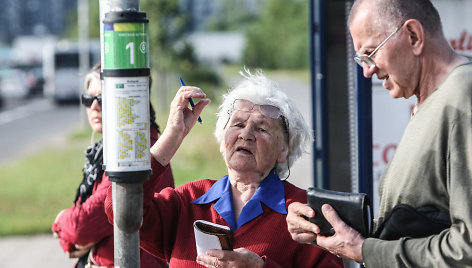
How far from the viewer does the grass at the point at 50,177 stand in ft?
32.9

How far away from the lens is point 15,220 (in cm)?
995

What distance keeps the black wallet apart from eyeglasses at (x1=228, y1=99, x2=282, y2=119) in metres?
0.89

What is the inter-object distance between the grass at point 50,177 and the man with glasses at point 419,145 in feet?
23.8

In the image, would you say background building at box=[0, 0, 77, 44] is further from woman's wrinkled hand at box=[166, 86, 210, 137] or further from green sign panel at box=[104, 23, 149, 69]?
green sign panel at box=[104, 23, 149, 69]

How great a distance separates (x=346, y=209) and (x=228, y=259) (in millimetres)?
618

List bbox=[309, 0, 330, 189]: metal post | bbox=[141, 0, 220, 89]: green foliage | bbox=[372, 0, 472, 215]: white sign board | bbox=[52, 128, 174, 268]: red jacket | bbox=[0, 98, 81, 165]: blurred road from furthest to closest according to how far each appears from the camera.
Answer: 1. bbox=[141, 0, 220, 89]: green foliage
2. bbox=[0, 98, 81, 165]: blurred road
3. bbox=[309, 0, 330, 189]: metal post
4. bbox=[372, 0, 472, 215]: white sign board
5. bbox=[52, 128, 174, 268]: red jacket

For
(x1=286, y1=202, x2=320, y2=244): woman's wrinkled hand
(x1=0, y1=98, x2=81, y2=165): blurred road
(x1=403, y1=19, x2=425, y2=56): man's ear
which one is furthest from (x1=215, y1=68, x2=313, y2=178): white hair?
(x1=0, y1=98, x2=81, y2=165): blurred road

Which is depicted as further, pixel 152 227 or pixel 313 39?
pixel 313 39

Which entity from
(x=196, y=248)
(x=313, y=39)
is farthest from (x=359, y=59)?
(x=313, y=39)

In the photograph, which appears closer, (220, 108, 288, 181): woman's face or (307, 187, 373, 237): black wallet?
(307, 187, 373, 237): black wallet

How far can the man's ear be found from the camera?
2357mm

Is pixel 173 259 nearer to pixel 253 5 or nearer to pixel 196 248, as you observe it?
pixel 196 248

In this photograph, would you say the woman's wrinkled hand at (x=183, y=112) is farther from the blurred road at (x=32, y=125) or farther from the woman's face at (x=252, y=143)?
the blurred road at (x=32, y=125)

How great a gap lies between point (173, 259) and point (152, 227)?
6.0 inches
